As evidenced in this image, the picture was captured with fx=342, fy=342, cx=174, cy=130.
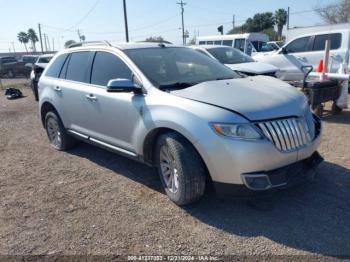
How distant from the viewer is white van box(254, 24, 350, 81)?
405 inches

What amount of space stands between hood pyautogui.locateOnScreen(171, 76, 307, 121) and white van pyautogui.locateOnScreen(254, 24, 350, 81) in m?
7.12

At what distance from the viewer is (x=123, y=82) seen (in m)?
3.70

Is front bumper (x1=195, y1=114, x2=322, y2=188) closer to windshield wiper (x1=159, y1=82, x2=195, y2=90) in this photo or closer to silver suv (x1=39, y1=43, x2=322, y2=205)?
silver suv (x1=39, y1=43, x2=322, y2=205)

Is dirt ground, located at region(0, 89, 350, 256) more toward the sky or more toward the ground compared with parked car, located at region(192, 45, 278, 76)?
more toward the ground

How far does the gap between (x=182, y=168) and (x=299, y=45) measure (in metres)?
9.45

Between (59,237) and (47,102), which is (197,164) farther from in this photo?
(47,102)

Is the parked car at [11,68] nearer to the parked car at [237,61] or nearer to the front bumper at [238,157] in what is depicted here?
the parked car at [237,61]

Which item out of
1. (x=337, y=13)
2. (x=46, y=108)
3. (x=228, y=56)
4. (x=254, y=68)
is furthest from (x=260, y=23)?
(x=46, y=108)

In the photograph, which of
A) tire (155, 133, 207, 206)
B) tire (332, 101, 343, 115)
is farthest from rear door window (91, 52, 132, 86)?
tire (332, 101, 343, 115)

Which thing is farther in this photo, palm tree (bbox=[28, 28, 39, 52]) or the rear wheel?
palm tree (bbox=[28, 28, 39, 52])

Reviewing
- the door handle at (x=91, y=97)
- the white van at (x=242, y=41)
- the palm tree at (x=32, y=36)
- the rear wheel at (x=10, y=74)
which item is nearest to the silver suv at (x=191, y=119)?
the door handle at (x=91, y=97)

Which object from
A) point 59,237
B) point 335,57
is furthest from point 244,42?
point 59,237

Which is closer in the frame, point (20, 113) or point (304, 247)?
point (304, 247)

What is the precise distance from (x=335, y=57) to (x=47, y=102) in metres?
8.56
